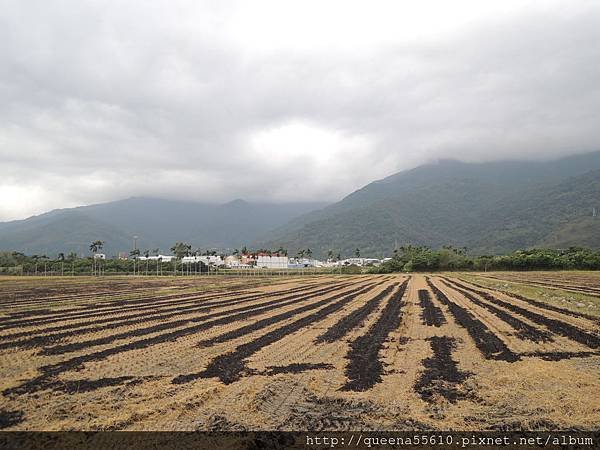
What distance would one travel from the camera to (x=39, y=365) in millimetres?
12078

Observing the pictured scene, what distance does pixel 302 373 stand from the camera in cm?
1110

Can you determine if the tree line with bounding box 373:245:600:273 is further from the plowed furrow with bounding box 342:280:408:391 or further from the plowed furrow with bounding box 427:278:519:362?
the plowed furrow with bounding box 342:280:408:391

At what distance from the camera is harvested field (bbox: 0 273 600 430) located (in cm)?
805

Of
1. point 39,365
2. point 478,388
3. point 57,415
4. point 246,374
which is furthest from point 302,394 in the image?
point 39,365

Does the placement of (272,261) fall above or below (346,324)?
above

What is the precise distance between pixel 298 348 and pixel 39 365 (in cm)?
755

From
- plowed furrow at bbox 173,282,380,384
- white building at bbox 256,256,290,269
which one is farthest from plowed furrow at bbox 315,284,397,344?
white building at bbox 256,256,290,269

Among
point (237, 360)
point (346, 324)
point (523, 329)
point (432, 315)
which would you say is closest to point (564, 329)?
point (523, 329)

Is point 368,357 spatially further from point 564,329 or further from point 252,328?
point 564,329

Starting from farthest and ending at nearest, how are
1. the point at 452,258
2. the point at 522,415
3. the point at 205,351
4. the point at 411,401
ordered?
the point at 452,258, the point at 205,351, the point at 411,401, the point at 522,415

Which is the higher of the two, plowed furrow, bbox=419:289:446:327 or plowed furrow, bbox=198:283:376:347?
plowed furrow, bbox=198:283:376:347

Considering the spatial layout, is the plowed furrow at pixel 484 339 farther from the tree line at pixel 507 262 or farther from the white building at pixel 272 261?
the white building at pixel 272 261

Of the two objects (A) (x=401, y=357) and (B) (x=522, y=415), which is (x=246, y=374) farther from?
(B) (x=522, y=415)

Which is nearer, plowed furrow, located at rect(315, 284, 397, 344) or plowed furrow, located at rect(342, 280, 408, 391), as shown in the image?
plowed furrow, located at rect(342, 280, 408, 391)
